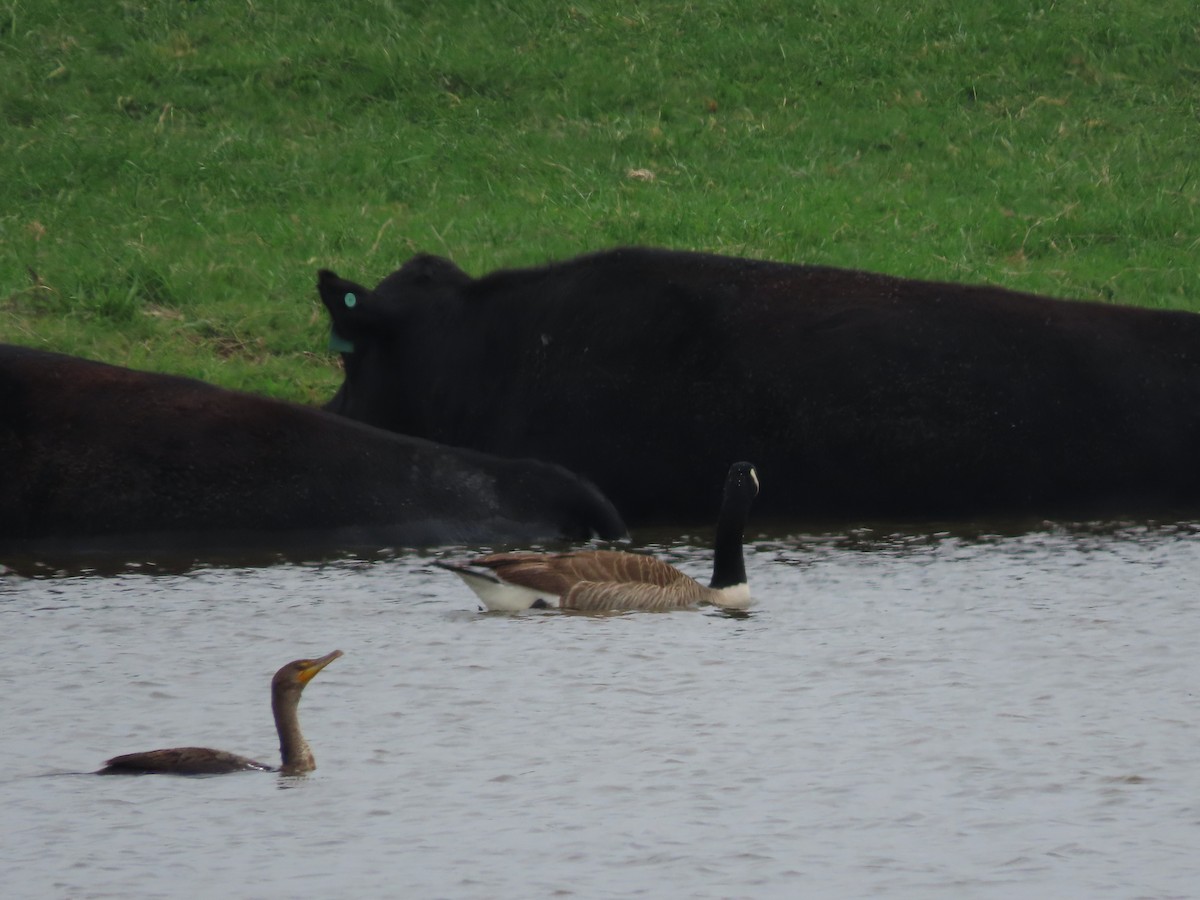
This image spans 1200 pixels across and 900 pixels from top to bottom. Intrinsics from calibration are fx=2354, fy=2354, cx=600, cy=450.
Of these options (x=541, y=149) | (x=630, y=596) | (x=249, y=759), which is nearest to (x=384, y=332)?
(x=630, y=596)

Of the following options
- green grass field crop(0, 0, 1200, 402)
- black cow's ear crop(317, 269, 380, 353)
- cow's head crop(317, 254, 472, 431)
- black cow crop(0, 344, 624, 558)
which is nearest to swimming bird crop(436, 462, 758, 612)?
black cow crop(0, 344, 624, 558)

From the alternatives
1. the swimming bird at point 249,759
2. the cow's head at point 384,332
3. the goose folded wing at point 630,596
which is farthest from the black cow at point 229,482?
the swimming bird at point 249,759

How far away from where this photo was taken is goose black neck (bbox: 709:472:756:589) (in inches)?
353

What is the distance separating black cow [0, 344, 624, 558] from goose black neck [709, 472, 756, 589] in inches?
50.3

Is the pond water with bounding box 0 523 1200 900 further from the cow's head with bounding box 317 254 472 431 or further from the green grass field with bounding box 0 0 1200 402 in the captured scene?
the green grass field with bounding box 0 0 1200 402

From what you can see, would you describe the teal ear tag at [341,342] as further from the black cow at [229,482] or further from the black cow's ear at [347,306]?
the black cow at [229,482]

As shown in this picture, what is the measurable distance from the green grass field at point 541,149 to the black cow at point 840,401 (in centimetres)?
224

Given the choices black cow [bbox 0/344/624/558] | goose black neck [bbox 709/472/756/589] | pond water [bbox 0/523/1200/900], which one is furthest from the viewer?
black cow [bbox 0/344/624/558]

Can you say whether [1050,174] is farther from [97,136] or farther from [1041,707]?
[1041,707]

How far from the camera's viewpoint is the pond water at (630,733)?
18.6 feet

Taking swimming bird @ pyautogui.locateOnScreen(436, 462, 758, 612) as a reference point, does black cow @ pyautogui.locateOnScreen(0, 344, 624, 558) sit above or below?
above

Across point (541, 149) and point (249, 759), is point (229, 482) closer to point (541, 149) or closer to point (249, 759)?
point (249, 759)

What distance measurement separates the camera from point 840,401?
10898 millimetres

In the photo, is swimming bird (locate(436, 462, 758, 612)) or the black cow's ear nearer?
swimming bird (locate(436, 462, 758, 612))
